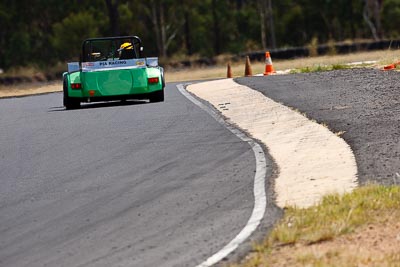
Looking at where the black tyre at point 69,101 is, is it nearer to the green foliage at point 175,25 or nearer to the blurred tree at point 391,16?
the green foliage at point 175,25

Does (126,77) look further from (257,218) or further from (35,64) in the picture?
(35,64)

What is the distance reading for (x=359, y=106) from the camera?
1773 centimetres

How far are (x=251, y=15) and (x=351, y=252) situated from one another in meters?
64.8

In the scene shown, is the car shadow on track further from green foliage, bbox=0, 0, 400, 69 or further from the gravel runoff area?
green foliage, bbox=0, 0, 400, 69

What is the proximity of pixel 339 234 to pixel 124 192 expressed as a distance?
3.42 metres

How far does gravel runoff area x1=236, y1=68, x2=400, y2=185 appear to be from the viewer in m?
11.2

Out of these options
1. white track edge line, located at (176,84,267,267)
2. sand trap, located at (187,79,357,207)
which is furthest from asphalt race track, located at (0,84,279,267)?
sand trap, located at (187,79,357,207)

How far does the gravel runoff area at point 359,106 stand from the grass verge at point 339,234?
3.76ft

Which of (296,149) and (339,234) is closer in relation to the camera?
(339,234)

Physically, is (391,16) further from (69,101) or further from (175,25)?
(69,101)

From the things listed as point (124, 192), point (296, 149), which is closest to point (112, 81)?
point (296, 149)

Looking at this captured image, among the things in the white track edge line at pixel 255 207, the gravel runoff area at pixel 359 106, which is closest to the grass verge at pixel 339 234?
the white track edge line at pixel 255 207

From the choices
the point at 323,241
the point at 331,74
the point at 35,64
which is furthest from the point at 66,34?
the point at 323,241

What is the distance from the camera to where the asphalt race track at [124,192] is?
8.10m
